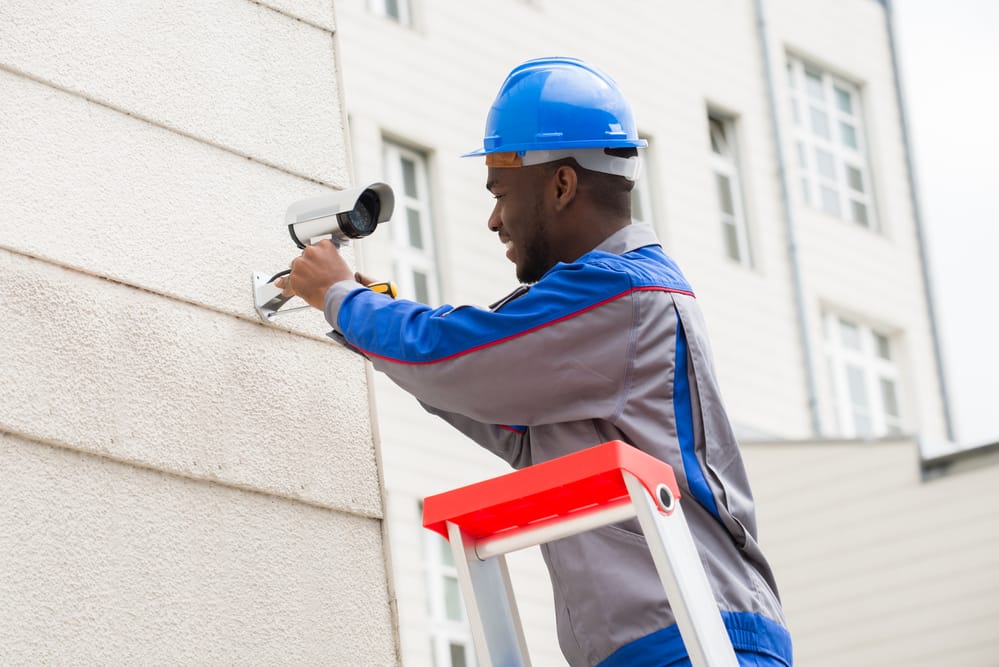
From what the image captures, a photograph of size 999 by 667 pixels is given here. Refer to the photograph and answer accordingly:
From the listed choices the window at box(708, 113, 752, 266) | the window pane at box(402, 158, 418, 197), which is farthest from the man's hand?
the window at box(708, 113, 752, 266)

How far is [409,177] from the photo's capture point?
50.4 feet

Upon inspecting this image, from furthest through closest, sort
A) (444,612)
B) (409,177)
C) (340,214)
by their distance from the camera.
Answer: (409,177) < (444,612) < (340,214)

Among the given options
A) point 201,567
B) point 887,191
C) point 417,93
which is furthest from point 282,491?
point 887,191

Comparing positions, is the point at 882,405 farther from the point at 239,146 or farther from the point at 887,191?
the point at 239,146

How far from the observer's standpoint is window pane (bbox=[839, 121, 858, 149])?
20531mm

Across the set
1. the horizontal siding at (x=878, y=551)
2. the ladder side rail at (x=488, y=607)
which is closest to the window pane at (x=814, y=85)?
the horizontal siding at (x=878, y=551)

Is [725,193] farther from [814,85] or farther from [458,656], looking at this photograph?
[458,656]

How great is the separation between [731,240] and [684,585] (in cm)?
1626

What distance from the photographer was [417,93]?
50.4 ft

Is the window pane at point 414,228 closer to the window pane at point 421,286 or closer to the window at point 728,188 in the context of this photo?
the window pane at point 421,286

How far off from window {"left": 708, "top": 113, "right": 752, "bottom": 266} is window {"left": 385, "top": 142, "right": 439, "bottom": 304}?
4.30 m

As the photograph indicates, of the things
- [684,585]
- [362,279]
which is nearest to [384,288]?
[362,279]

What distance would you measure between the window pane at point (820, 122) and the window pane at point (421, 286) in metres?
6.72

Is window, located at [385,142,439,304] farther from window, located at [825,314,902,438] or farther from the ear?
the ear
